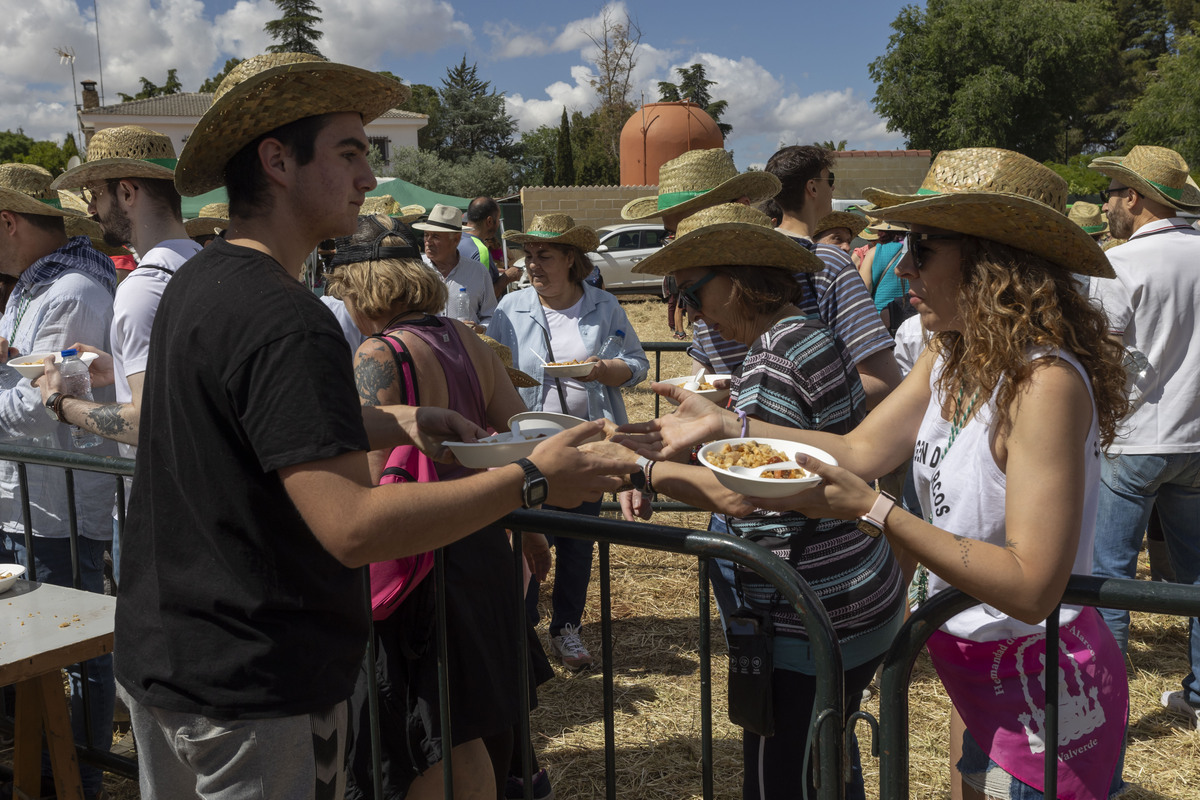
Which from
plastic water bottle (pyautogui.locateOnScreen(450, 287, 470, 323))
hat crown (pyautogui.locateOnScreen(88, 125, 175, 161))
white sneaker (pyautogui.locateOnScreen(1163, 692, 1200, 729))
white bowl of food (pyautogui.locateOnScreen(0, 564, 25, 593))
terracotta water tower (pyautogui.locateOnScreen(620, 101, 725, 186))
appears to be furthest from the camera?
terracotta water tower (pyautogui.locateOnScreen(620, 101, 725, 186))

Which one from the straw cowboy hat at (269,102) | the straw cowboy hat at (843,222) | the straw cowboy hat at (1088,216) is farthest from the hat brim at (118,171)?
the straw cowboy hat at (1088,216)

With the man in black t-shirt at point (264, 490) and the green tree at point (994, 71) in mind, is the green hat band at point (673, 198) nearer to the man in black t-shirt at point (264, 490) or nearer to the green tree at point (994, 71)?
the man in black t-shirt at point (264, 490)

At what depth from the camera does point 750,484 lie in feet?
6.47

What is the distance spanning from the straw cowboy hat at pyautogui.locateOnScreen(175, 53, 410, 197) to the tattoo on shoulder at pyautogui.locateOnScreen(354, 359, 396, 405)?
2.62 ft

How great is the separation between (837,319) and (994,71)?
170 ft

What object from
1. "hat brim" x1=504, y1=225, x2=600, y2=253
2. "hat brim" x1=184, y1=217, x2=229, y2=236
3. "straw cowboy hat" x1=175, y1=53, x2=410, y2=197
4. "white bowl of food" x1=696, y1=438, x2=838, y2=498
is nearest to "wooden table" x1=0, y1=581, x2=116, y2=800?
"straw cowboy hat" x1=175, y1=53, x2=410, y2=197

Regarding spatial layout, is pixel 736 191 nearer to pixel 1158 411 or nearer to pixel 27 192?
pixel 1158 411

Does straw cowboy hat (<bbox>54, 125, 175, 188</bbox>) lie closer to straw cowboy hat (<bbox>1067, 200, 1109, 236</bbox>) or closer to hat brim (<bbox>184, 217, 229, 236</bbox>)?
hat brim (<bbox>184, 217, 229, 236</bbox>)

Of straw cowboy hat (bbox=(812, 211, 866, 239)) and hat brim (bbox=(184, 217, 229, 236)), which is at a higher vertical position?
hat brim (bbox=(184, 217, 229, 236))

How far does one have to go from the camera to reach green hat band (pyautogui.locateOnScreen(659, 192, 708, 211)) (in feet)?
17.0

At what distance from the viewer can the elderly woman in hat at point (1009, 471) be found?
1737 millimetres

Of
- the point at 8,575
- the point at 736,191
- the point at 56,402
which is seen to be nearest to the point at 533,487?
the point at 8,575

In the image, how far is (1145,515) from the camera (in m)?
4.12

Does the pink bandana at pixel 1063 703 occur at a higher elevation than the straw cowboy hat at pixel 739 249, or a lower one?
lower
